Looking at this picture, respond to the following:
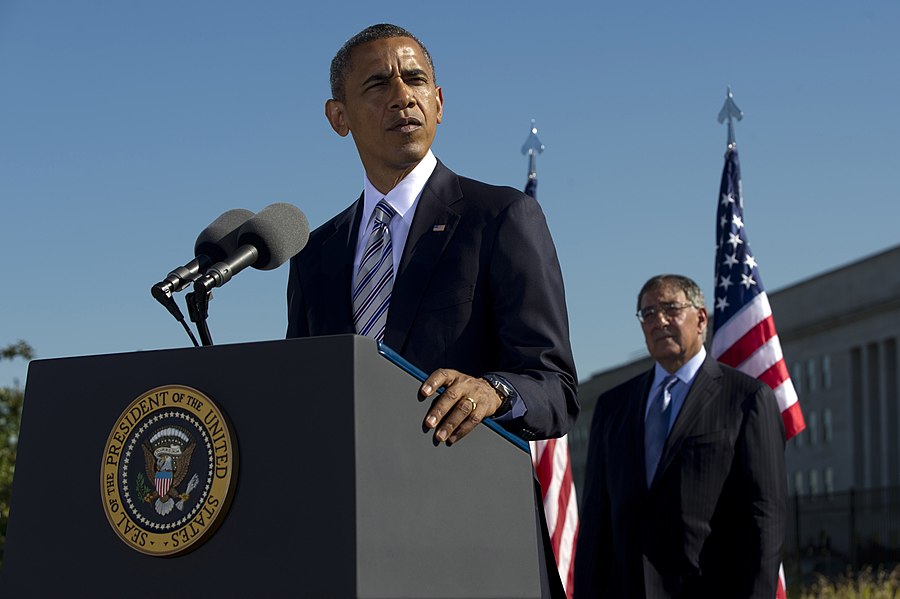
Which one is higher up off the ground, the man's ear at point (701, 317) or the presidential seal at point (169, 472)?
the man's ear at point (701, 317)

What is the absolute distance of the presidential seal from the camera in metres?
2.11

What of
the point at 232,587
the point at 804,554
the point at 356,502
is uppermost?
the point at 356,502

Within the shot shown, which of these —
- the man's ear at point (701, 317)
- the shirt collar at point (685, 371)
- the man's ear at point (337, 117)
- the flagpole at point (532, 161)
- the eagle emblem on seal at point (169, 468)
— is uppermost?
the flagpole at point (532, 161)

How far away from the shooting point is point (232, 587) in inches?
81.6

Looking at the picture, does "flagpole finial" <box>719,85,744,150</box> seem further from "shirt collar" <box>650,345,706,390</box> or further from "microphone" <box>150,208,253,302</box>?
"microphone" <box>150,208,253,302</box>

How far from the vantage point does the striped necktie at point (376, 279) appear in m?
2.87

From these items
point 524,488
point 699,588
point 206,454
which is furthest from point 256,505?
point 699,588

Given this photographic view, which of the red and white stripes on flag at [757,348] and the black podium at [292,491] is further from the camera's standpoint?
the red and white stripes on flag at [757,348]

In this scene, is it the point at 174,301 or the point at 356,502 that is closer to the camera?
the point at 356,502

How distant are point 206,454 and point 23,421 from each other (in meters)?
0.44

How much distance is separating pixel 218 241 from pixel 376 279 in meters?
0.36

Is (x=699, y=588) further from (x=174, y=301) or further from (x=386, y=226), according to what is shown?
(x=174, y=301)

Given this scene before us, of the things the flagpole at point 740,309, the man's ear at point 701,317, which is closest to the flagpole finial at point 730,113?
the flagpole at point 740,309

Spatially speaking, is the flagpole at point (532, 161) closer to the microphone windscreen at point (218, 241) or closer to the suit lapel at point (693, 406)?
the suit lapel at point (693, 406)
